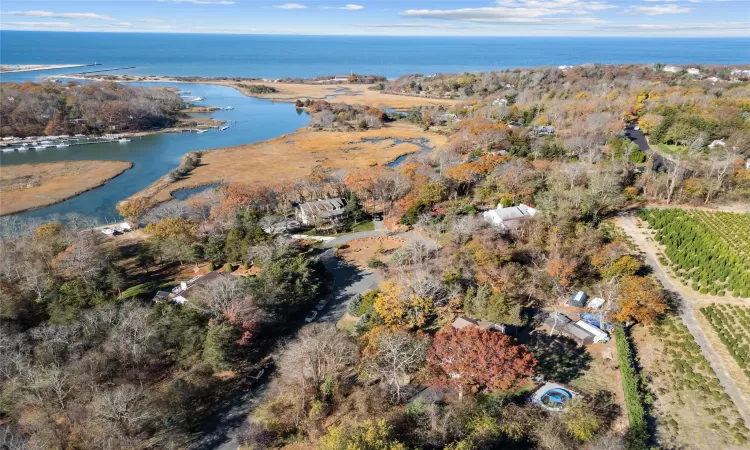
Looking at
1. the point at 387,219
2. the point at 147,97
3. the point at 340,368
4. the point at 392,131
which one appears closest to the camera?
the point at 340,368

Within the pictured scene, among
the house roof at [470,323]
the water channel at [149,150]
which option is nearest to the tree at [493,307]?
the house roof at [470,323]

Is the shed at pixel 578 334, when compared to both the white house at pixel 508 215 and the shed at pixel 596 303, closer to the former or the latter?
the shed at pixel 596 303

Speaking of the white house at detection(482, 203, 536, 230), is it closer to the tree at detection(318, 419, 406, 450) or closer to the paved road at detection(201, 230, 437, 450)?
the paved road at detection(201, 230, 437, 450)

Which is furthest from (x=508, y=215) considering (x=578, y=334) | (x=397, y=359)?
(x=397, y=359)

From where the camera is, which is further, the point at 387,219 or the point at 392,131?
the point at 392,131

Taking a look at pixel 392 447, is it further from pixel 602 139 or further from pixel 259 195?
pixel 602 139

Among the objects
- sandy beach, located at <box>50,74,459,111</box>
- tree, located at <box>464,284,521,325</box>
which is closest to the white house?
tree, located at <box>464,284,521,325</box>

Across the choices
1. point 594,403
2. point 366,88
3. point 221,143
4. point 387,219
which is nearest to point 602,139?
point 387,219
